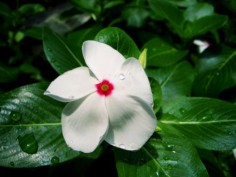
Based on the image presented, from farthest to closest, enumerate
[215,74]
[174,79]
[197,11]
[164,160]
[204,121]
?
1. [197,11]
2. [215,74]
3. [174,79]
4. [204,121]
5. [164,160]

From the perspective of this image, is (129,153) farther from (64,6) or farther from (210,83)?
(64,6)

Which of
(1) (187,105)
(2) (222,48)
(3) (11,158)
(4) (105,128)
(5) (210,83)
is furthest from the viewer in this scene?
(2) (222,48)

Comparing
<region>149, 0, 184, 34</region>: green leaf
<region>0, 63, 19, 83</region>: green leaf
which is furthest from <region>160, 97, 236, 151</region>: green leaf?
<region>0, 63, 19, 83</region>: green leaf

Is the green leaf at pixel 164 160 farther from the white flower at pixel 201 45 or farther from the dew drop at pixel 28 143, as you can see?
the white flower at pixel 201 45

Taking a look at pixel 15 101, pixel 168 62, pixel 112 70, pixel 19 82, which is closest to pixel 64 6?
pixel 19 82

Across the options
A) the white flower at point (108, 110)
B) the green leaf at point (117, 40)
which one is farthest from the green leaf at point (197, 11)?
the white flower at point (108, 110)

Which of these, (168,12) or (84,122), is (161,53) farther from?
(84,122)

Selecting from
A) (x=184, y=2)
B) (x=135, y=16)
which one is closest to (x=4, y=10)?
(x=135, y=16)
